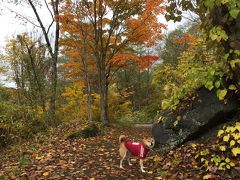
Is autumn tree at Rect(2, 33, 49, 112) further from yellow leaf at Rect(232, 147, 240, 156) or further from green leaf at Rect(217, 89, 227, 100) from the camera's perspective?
yellow leaf at Rect(232, 147, 240, 156)

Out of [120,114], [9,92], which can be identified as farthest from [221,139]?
[120,114]

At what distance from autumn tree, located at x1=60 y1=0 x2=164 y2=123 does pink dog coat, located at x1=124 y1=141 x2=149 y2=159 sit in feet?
26.3

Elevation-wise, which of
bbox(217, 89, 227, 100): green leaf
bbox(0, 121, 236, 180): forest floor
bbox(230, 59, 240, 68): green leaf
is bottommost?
bbox(0, 121, 236, 180): forest floor

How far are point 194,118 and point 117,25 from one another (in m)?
9.24

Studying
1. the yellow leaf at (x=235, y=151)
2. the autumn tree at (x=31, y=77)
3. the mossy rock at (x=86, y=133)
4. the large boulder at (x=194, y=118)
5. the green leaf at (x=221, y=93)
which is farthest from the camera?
the autumn tree at (x=31, y=77)

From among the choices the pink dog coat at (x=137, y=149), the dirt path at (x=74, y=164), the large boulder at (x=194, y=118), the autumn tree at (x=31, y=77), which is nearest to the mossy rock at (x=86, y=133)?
the dirt path at (x=74, y=164)

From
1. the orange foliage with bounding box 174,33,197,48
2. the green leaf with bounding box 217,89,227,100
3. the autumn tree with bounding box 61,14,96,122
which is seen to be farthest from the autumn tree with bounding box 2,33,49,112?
the green leaf with bounding box 217,89,227,100

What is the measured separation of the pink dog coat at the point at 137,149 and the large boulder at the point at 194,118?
3.01 feet

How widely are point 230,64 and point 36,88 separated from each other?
9.12 metres

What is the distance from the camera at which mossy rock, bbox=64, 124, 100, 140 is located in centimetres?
1040

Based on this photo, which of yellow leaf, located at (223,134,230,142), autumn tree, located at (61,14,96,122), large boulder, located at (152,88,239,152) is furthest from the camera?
autumn tree, located at (61,14,96,122)

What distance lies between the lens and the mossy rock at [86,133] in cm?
1040

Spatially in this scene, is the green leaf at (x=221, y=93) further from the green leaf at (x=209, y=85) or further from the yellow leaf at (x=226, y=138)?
the yellow leaf at (x=226, y=138)

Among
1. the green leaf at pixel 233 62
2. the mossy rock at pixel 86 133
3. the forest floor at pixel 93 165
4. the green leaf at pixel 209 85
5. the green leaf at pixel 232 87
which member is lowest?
the forest floor at pixel 93 165
